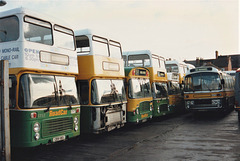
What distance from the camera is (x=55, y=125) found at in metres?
8.68

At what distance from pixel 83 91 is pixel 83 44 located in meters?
1.90

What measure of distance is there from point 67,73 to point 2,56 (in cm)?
209

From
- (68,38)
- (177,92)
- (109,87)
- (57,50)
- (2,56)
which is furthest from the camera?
(177,92)

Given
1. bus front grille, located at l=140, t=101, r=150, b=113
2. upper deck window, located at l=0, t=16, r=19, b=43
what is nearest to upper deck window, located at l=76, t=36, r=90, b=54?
upper deck window, located at l=0, t=16, r=19, b=43

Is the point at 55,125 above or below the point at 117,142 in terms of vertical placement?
above

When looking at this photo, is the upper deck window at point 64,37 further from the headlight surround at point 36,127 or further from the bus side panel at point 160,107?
the bus side panel at point 160,107

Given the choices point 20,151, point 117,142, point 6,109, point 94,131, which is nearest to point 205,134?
point 117,142

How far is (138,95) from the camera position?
14352mm

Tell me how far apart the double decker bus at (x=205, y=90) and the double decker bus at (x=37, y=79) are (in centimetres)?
1041

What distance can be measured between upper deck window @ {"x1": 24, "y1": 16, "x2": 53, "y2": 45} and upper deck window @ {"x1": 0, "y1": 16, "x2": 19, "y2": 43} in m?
0.25

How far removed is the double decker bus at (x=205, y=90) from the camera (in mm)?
17578

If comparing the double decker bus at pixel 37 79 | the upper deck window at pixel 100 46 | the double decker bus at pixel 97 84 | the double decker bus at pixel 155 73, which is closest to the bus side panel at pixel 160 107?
the double decker bus at pixel 155 73

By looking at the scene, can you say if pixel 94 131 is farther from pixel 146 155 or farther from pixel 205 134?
pixel 205 134

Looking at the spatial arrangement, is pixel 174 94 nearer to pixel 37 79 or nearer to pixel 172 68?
pixel 172 68
